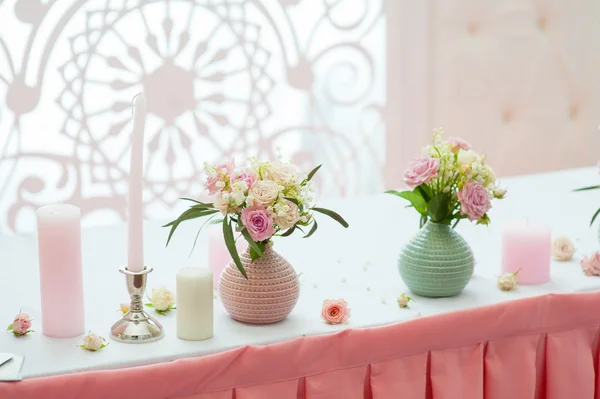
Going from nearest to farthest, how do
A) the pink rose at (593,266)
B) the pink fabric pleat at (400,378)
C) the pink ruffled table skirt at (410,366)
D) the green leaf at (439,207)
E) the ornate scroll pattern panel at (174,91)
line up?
the pink ruffled table skirt at (410,366), the pink fabric pleat at (400,378), the green leaf at (439,207), the pink rose at (593,266), the ornate scroll pattern panel at (174,91)

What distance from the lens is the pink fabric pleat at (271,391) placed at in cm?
115

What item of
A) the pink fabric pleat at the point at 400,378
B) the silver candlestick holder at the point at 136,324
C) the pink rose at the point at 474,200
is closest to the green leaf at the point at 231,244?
the silver candlestick holder at the point at 136,324

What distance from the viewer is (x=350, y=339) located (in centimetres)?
119

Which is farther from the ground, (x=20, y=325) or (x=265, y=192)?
(x=265, y=192)

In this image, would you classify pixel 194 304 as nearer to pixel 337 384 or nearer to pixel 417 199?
pixel 337 384

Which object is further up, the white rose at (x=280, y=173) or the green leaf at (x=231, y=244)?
the white rose at (x=280, y=173)

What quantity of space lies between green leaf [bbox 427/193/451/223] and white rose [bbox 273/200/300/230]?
0.83 feet

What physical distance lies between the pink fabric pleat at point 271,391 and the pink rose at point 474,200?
348 millimetres

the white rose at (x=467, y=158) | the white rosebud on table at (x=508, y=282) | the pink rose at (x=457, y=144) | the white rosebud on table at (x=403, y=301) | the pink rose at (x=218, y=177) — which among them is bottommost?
the white rosebud on table at (x=403, y=301)

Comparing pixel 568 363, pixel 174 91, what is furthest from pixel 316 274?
pixel 174 91

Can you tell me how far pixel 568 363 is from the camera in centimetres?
133

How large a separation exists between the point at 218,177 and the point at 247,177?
0.13ft

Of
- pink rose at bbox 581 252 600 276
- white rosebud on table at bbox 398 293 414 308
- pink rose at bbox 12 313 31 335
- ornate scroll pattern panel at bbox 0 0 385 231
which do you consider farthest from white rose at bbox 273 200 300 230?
ornate scroll pattern panel at bbox 0 0 385 231

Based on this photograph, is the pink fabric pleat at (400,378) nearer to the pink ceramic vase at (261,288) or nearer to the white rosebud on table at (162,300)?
the pink ceramic vase at (261,288)
